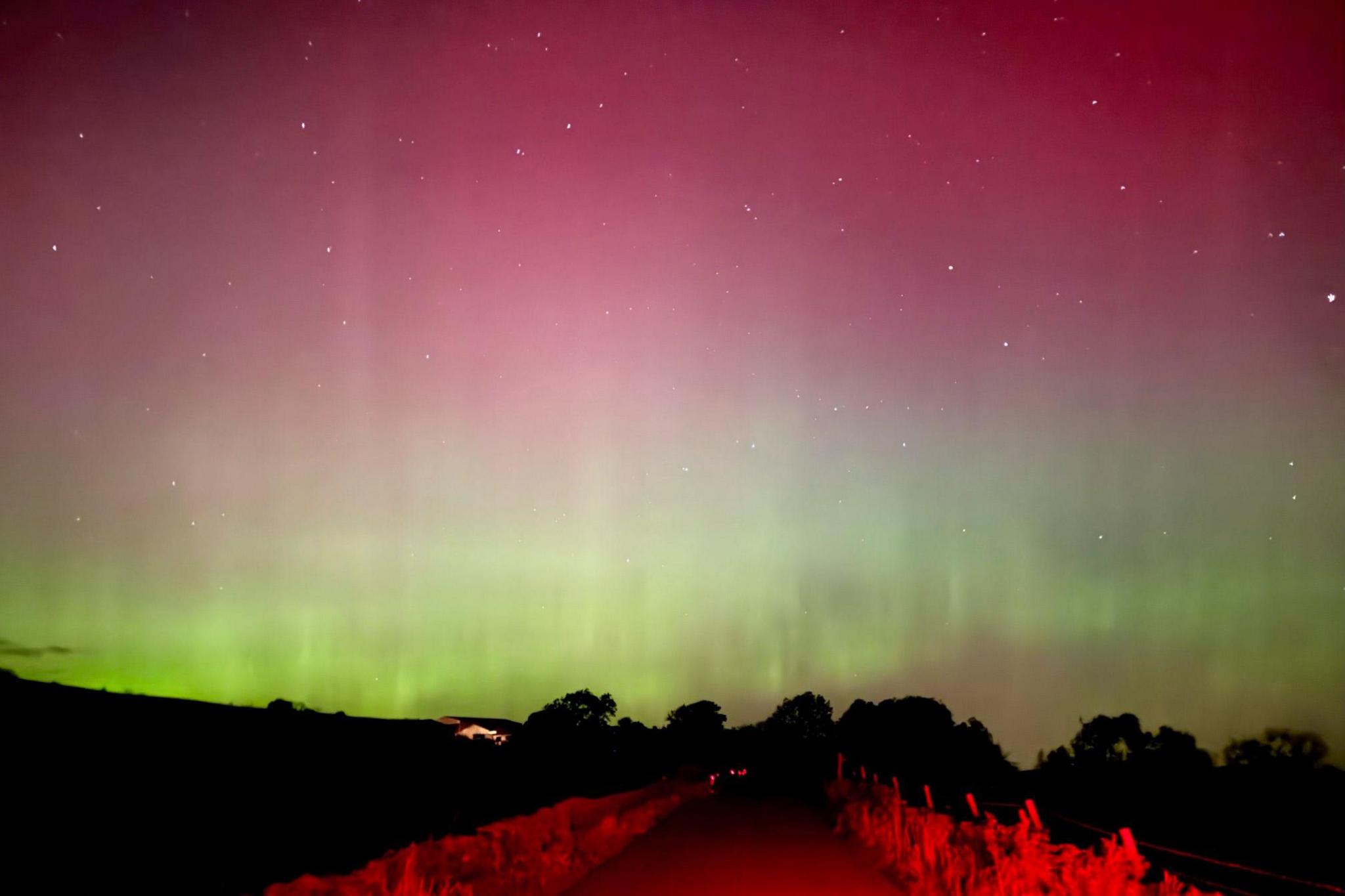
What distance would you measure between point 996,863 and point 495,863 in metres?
5.30

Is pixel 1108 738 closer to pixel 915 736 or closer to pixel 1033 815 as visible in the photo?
pixel 915 736

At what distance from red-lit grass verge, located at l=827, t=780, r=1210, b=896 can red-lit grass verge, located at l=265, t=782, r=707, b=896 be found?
13.0ft

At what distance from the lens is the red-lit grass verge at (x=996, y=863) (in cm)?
880

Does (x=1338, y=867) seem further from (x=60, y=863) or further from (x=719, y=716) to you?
(x=719, y=716)

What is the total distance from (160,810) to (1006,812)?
21.6m

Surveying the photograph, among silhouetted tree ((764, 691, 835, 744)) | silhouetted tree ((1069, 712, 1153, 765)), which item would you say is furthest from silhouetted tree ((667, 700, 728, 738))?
silhouetted tree ((1069, 712, 1153, 765))

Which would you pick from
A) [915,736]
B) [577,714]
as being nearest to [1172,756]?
[915,736]

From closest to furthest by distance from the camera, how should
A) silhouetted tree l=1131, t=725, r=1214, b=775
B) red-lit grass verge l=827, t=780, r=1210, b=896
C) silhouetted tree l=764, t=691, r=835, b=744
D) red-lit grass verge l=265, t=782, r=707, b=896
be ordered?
red-lit grass verge l=827, t=780, r=1210, b=896 < red-lit grass verge l=265, t=782, r=707, b=896 < silhouetted tree l=1131, t=725, r=1214, b=775 < silhouetted tree l=764, t=691, r=835, b=744

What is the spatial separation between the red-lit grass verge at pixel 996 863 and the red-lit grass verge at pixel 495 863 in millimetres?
3967

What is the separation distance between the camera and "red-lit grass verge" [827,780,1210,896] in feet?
28.9

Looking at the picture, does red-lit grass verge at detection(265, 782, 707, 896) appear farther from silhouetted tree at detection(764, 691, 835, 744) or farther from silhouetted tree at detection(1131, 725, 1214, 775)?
silhouetted tree at detection(764, 691, 835, 744)

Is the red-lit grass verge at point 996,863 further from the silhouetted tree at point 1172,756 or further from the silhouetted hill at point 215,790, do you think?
the silhouetted tree at point 1172,756

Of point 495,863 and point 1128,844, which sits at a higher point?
point 1128,844

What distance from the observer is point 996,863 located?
1022cm
